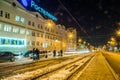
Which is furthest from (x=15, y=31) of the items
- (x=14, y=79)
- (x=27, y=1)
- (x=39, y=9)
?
(x=14, y=79)

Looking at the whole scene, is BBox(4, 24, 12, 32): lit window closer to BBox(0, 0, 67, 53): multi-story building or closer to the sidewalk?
BBox(0, 0, 67, 53): multi-story building

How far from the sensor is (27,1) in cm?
6500

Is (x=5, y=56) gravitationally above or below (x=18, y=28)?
below

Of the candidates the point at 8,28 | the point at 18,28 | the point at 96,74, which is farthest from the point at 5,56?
the point at 18,28

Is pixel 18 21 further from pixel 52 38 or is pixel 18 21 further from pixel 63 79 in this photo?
pixel 63 79

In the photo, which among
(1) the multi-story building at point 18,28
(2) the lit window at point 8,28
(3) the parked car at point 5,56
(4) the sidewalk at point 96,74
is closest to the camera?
(4) the sidewalk at point 96,74

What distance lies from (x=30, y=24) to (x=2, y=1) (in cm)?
1831

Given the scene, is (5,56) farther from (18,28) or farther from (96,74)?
(18,28)

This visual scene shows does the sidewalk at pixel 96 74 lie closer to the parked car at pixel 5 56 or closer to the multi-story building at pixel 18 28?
the parked car at pixel 5 56

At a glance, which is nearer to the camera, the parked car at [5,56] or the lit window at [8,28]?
the parked car at [5,56]

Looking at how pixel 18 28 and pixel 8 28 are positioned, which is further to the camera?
pixel 18 28

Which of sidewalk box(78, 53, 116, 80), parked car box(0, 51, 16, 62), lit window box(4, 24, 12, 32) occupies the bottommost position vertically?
sidewalk box(78, 53, 116, 80)

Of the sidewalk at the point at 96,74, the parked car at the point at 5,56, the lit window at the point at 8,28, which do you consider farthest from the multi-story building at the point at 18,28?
the sidewalk at the point at 96,74

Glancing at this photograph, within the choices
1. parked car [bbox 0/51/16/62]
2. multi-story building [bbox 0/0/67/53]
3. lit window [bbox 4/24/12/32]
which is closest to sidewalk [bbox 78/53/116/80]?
parked car [bbox 0/51/16/62]
